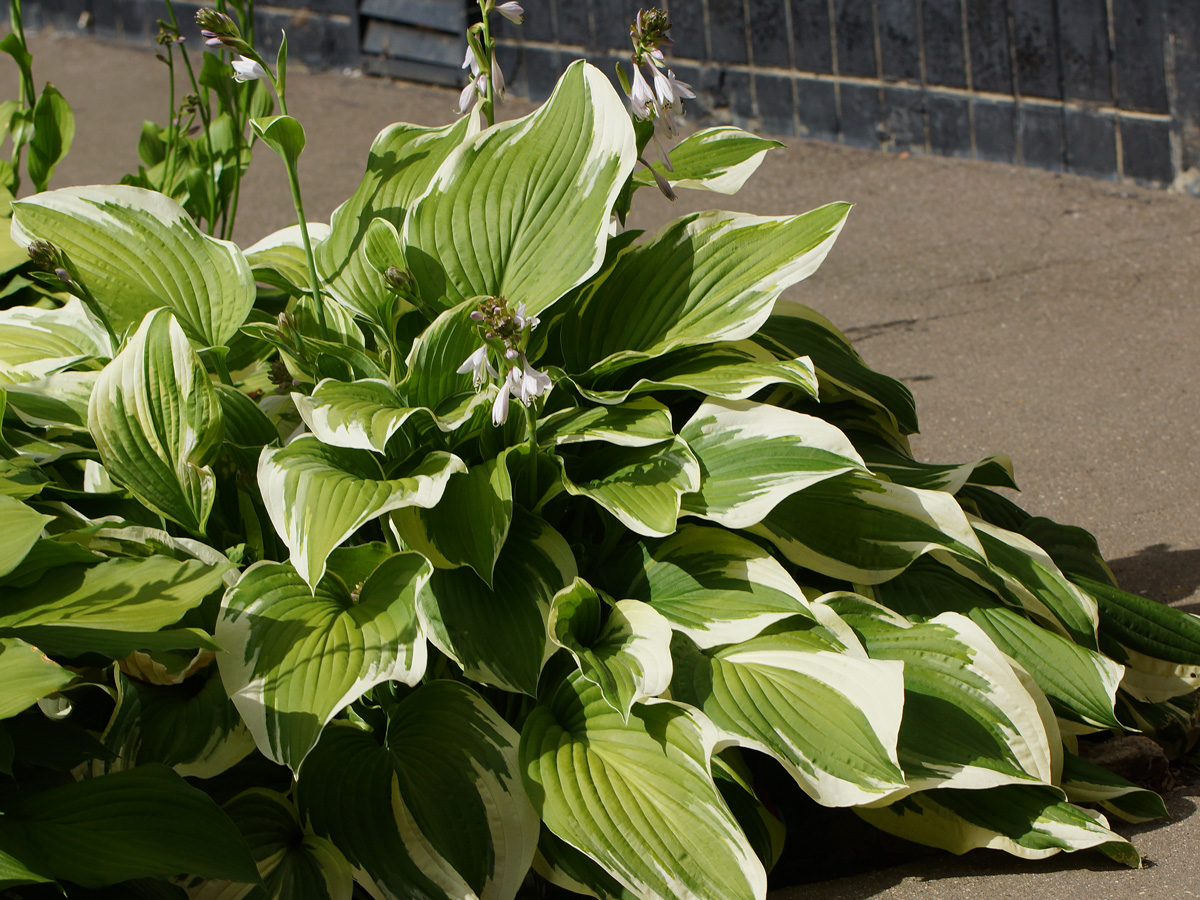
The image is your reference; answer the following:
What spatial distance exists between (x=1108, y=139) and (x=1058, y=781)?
3523mm

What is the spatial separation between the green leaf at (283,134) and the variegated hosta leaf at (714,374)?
22.2 inches

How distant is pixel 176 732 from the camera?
1.81m

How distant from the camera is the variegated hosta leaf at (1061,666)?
1947 millimetres

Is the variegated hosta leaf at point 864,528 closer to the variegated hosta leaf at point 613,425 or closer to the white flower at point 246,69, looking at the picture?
the variegated hosta leaf at point 613,425

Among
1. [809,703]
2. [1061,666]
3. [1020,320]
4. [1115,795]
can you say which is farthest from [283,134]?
[1020,320]

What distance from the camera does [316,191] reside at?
5.55m

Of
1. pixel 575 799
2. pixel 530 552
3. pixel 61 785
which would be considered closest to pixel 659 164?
pixel 530 552

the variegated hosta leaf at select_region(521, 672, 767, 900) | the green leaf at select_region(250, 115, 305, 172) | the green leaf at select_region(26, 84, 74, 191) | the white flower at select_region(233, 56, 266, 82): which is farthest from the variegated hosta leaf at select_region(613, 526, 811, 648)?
the green leaf at select_region(26, 84, 74, 191)

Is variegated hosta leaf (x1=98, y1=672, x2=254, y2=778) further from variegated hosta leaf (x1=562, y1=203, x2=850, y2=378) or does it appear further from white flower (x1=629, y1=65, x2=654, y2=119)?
white flower (x1=629, y1=65, x2=654, y2=119)

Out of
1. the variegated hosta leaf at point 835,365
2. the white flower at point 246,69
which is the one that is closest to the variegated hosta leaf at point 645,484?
the variegated hosta leaf at point 835,365

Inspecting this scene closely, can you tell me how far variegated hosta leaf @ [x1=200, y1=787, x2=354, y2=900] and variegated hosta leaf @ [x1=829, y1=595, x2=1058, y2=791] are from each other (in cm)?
80

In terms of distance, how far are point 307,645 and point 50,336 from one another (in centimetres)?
113

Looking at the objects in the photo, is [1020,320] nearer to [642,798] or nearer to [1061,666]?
[1061,666]

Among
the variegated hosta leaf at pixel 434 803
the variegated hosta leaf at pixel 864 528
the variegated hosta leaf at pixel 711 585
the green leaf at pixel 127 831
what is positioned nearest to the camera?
the green leaf at pixel 127 831
